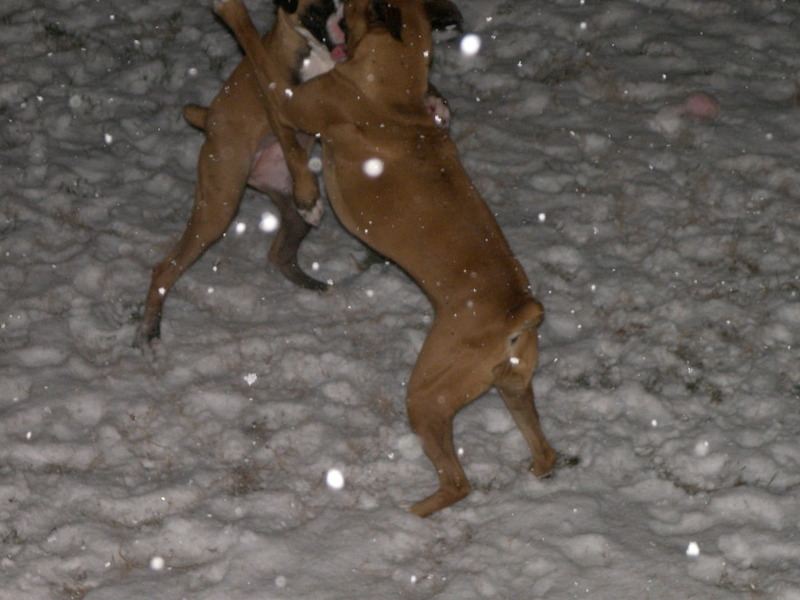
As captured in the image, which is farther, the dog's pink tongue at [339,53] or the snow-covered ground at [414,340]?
the dog's pink tongue at [339,53]

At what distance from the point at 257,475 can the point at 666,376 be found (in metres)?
2.06

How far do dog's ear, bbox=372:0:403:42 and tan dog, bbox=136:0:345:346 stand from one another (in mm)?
263

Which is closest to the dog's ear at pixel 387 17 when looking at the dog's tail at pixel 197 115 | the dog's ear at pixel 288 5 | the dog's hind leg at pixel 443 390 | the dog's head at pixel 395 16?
the dog's head at pixel 395 16

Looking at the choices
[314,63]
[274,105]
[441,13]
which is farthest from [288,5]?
[441,13]

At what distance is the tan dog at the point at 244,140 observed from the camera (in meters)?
4.62

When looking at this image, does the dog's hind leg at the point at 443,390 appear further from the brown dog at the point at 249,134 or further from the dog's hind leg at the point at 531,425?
the brown dog at the point at 249,134

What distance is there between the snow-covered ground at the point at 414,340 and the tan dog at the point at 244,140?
1.52ft

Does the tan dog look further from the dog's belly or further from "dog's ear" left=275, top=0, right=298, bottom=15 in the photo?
the dog's belly

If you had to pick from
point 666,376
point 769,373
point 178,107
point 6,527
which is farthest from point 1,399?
point 769,373

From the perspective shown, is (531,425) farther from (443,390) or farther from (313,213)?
(313,213)

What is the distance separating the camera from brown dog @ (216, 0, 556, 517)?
403cm

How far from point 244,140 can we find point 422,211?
1079 mm

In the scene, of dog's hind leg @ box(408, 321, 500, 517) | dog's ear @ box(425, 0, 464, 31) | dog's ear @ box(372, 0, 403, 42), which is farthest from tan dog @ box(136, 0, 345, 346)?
dog's hind leg @ box(408, 321, 500, 517)

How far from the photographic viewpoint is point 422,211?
4.23 metres
